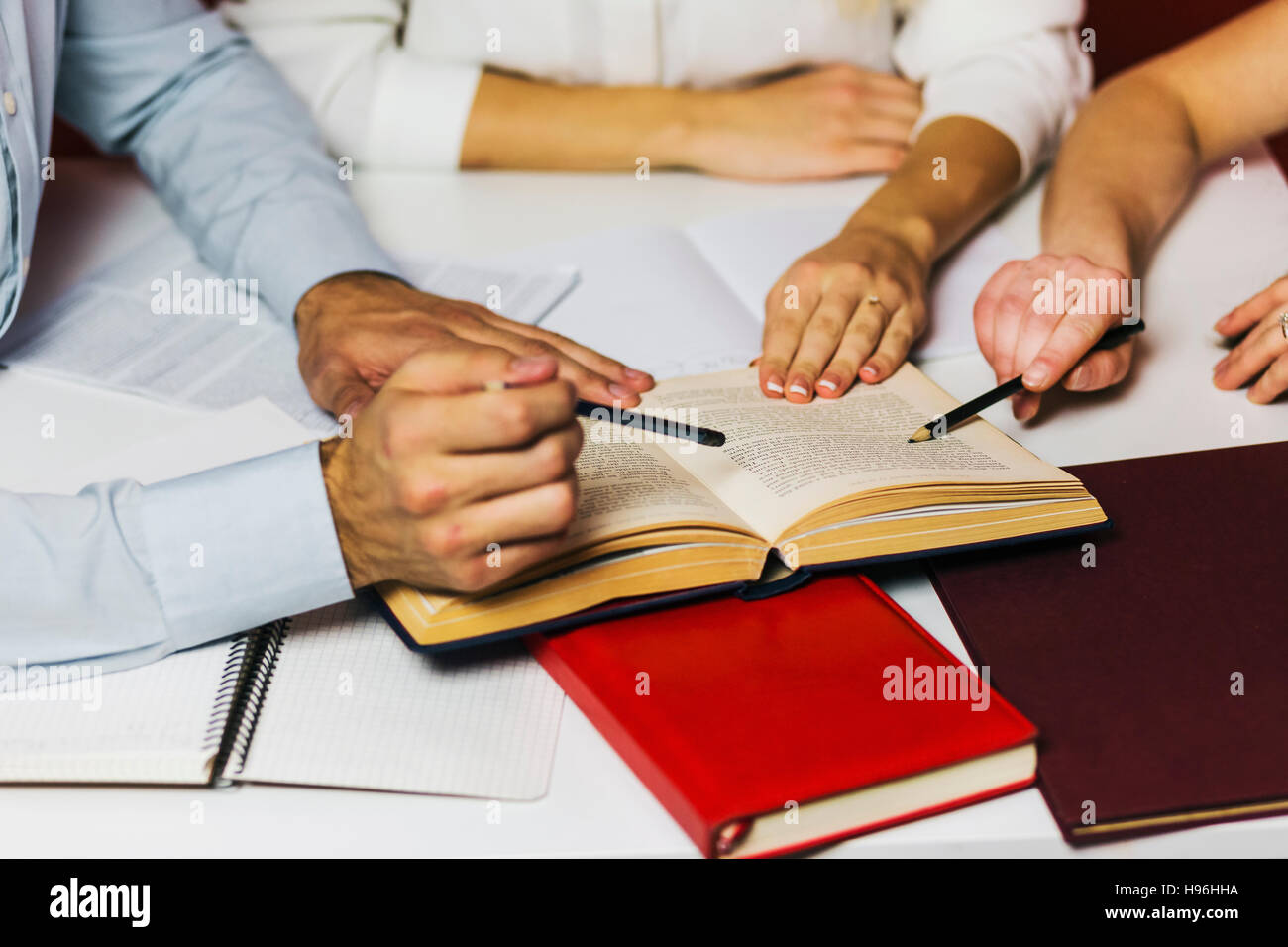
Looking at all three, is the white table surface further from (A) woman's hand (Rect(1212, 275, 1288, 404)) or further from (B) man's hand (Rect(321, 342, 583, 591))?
(B) man's hand (Rect(321, 342, 583, 591))

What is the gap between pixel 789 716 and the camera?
662mm

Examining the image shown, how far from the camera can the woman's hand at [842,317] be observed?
97 cm

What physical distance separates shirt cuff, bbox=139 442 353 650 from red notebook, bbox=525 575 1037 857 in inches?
6.2

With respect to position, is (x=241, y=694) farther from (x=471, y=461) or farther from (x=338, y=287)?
(x=338, y=287)

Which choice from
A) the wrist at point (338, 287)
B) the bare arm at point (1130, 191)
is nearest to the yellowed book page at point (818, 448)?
the bare arm at point (1130, 191)

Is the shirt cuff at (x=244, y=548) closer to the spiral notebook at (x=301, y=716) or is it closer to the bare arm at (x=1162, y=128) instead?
the spiral notebook at (x=301, y=716)

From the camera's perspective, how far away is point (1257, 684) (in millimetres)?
685

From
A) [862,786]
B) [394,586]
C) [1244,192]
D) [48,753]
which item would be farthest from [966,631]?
[1244,192]

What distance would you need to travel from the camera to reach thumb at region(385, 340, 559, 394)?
2.07ft

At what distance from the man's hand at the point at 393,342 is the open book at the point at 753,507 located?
6 centimetres

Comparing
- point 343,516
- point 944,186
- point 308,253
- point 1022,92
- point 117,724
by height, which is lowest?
point 117,724

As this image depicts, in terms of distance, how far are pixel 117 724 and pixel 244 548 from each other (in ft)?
0.43

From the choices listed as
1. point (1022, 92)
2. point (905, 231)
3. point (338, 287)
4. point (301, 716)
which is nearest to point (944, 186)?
point (905, 231)
